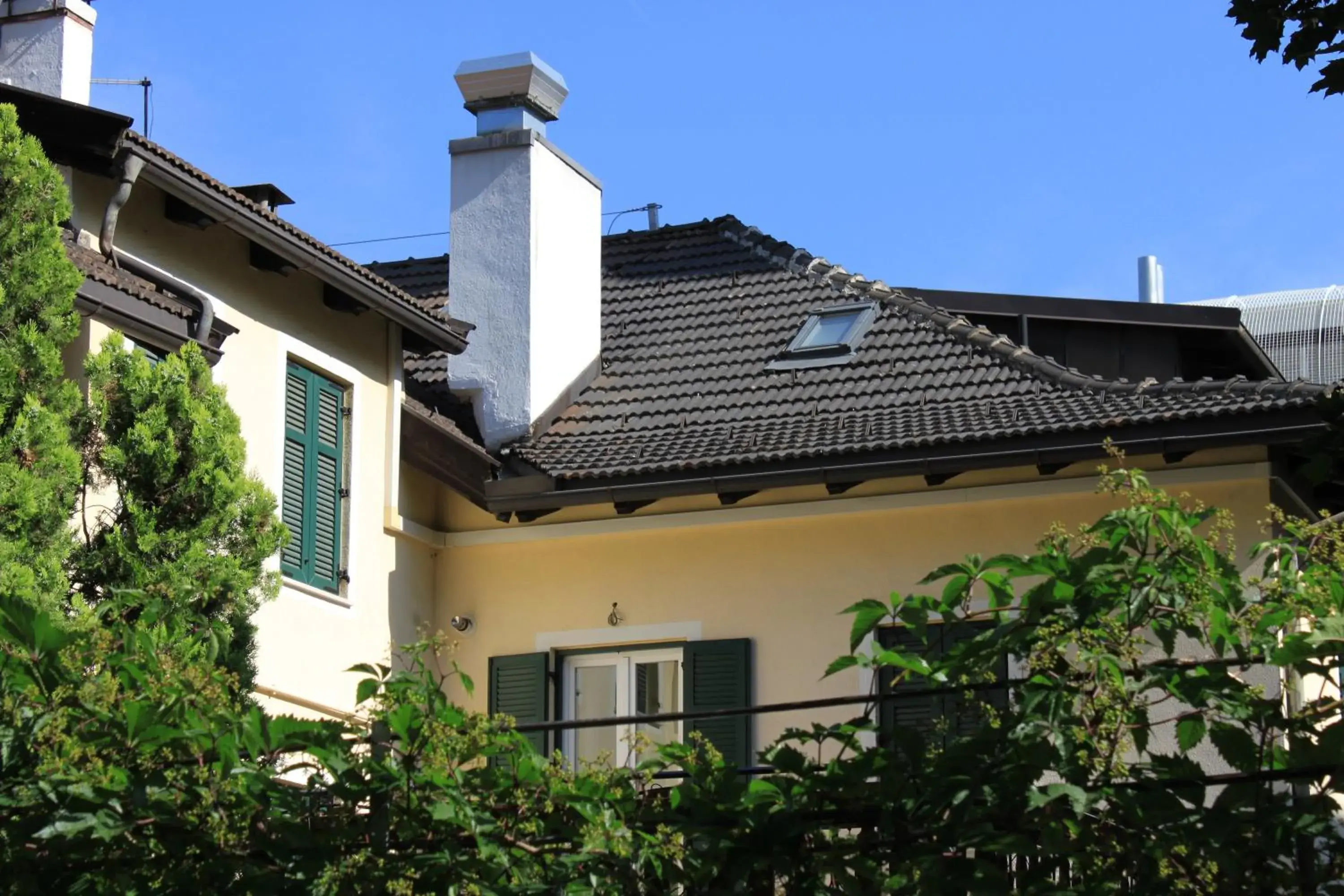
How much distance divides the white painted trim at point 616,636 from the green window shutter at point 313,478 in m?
1.71

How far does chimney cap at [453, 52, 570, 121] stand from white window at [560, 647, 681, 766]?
444 centimetres

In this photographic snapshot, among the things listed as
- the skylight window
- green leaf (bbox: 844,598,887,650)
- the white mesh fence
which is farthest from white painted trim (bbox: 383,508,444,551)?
the white mesh fence

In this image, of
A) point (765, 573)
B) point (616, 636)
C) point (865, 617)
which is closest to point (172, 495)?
point (616, 636)

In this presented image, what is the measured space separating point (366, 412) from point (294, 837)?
8179mm

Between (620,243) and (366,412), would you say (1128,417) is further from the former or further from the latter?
(620,243)

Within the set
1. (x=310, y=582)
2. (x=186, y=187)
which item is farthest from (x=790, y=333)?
(x=186, y=187)

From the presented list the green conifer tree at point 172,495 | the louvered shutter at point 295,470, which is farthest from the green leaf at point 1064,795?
the louvered shutter at point 295,470

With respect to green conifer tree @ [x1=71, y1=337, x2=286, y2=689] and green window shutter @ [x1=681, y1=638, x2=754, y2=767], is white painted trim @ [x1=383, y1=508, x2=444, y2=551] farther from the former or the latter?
green conifer tree @ [x1=71, y1=337, x2=286, y2=689]

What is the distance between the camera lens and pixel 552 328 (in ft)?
47.9

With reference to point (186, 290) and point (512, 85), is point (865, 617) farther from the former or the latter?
point (512, 85)

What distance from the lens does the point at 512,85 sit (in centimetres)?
1507

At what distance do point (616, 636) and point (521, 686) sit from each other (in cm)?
75

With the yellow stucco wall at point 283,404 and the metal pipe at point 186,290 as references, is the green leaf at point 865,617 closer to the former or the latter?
the yellow stucco wall at point 283,404

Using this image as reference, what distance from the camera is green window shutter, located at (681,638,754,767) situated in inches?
506
